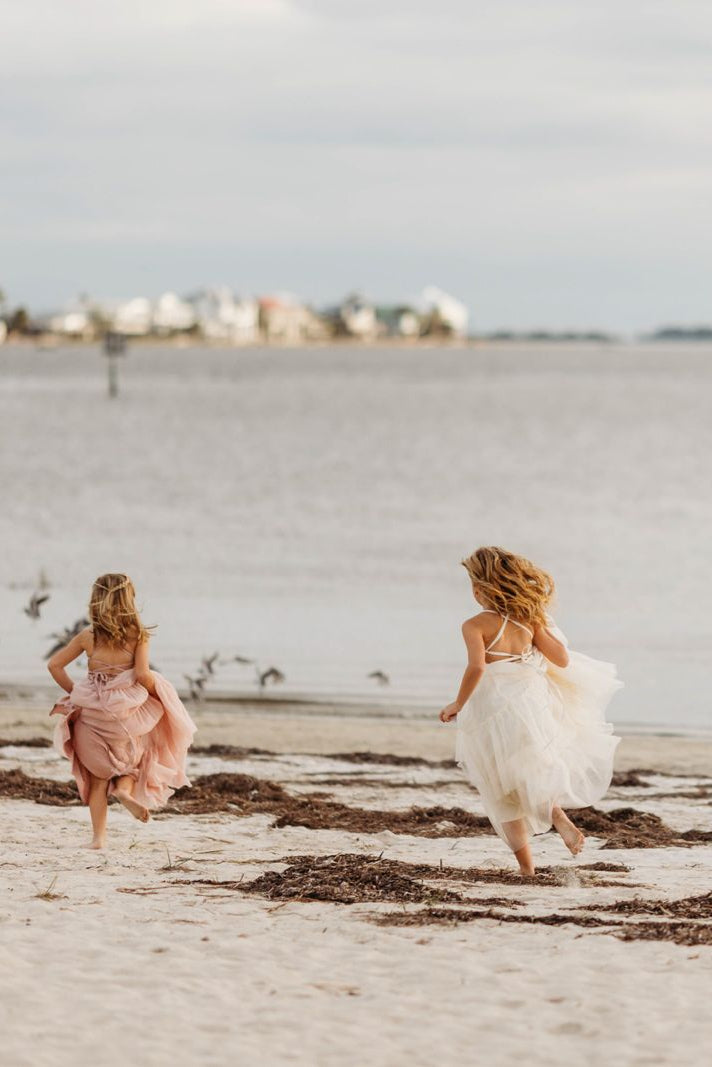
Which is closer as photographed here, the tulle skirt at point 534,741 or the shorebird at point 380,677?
the tulle skirt at point 534,741

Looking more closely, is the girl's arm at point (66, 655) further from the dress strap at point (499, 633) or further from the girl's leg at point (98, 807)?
the dress strap at point (499, 633)

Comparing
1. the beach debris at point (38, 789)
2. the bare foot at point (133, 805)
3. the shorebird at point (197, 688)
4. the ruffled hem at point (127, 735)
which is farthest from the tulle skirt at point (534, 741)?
the shorebird at point (197, 688)

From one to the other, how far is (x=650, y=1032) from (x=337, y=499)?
3502cm

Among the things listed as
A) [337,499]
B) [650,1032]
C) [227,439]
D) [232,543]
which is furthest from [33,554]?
[227,439]

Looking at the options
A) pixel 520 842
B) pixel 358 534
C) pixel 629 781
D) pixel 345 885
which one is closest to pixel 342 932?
pixel 345 885

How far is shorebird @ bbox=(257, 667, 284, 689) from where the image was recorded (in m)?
15.1

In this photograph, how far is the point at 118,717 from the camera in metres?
7.96

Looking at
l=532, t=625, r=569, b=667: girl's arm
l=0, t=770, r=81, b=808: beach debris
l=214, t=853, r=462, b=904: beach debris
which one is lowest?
l=0, t=770, r=81, b=808: beach debris

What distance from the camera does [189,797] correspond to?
971cm

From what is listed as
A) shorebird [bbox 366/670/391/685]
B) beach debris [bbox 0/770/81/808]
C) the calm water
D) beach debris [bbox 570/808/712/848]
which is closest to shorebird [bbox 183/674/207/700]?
the calm water

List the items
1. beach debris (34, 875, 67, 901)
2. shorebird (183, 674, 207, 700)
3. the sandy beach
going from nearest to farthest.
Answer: the sandy beach → beach debris (34, 875, 67, 901) → shorebird (183, 674, 207, 700)

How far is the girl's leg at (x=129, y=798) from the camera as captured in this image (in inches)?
318

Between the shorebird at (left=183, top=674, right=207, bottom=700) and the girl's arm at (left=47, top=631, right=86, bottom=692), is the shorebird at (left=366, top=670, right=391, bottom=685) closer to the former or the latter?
the shorebird at (left=183, top=674, right=207, bottom=700)

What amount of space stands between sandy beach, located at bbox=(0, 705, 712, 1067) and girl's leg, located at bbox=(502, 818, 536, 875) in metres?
0.10
